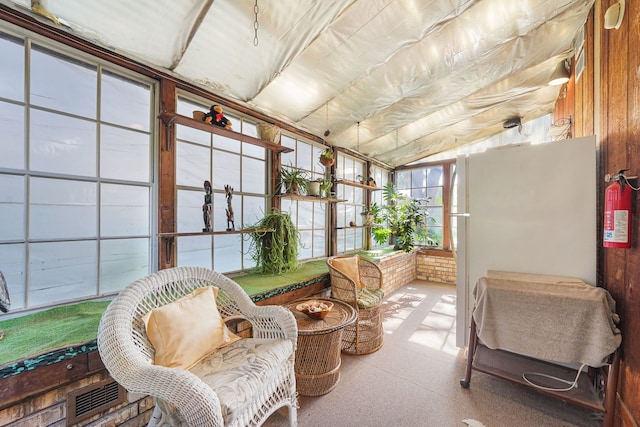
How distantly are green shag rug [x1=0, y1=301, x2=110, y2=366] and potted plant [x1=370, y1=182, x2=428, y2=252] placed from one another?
3845 mm

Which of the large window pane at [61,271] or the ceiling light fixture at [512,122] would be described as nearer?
the large window pane at [61,271]

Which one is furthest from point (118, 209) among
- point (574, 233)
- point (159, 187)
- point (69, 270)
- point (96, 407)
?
point (574, 233)

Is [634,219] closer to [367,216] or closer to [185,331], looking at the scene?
[185,331]

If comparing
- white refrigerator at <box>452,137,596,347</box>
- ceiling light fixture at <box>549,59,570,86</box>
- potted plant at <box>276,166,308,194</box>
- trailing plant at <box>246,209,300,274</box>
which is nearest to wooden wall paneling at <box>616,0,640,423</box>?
white refrigerator at <box>452,137,596,347</box>

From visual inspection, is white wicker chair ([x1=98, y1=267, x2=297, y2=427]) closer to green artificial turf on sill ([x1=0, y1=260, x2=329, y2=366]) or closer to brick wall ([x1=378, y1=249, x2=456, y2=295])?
green artificial turf on sill ([x1=0, y1=260, x2=329, y2=366])

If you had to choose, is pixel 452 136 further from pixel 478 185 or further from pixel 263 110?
pixel 263 110

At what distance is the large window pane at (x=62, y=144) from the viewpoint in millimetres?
1505

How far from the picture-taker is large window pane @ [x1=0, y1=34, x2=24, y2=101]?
1.41m

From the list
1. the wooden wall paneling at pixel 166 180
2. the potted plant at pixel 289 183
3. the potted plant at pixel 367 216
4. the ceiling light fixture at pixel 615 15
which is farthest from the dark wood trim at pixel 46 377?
the potted plant at pixel 367 216

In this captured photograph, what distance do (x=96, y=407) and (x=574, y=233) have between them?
9.84 ft

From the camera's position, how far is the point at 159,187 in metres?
1.94

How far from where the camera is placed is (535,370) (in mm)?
1762

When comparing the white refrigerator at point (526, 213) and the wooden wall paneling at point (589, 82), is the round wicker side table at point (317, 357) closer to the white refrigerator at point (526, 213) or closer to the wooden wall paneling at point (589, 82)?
the white refrigerator at point (526, 213)

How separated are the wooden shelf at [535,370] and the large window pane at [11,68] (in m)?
3.35
